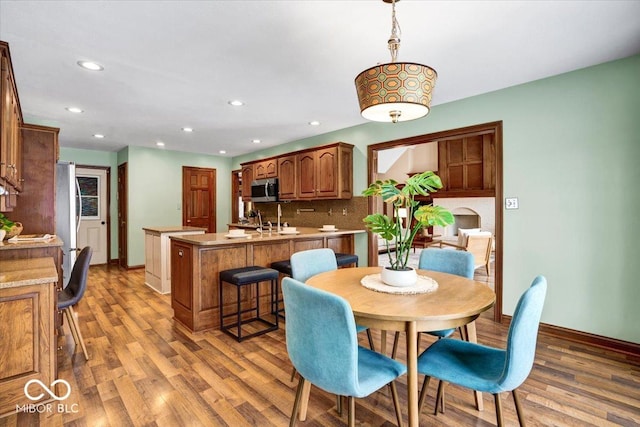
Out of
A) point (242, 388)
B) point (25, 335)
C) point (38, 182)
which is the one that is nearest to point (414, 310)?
point (242, 388)

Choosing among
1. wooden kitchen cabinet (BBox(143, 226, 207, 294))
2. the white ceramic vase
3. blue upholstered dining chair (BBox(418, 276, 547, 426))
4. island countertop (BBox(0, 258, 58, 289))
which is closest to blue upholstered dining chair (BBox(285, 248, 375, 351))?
the white ceramic vase

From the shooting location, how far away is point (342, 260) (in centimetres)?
390

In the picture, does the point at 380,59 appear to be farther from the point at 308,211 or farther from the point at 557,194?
the point at 308,211

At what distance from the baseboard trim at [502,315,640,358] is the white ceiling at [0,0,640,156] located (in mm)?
2404

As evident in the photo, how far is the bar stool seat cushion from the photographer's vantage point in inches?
116

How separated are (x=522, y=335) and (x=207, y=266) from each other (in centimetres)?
278

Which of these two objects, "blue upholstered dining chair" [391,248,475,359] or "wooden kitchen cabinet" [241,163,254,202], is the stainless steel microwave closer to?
"wooden kitchen cabinet" [241,163,254,202]

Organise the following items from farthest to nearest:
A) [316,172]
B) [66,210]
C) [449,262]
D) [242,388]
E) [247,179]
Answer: [247,179]
[316,172]
[66,210]
[449,262]
[242,388]

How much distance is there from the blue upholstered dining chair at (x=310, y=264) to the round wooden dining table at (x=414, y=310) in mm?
443

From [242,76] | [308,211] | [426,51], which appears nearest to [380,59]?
[426,51]

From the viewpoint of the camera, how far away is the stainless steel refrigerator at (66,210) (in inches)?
151

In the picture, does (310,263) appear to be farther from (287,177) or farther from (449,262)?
(287,177)

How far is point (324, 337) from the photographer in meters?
1.32

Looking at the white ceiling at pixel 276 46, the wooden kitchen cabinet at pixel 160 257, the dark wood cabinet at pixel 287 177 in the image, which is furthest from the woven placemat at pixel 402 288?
the dark wood cabinet at pixel 287 177
